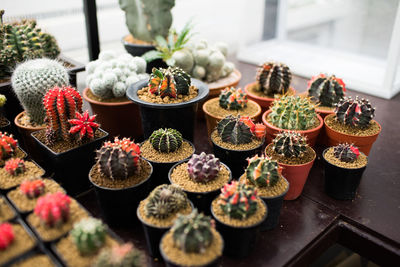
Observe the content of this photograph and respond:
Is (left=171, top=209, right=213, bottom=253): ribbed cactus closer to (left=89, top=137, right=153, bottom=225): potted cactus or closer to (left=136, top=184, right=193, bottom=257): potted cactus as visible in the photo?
(left=136, top=184, right=193, bottom=257): potted cactus

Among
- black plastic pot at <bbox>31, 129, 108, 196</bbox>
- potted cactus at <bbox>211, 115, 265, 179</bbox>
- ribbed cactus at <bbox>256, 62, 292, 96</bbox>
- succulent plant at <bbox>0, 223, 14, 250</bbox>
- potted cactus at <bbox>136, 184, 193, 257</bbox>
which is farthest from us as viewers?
ribbed cactus at <bbox>256, 62, 292, 96</bbox>

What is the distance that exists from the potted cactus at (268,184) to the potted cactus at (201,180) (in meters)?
0.11

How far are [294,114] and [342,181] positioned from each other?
15.6 inches

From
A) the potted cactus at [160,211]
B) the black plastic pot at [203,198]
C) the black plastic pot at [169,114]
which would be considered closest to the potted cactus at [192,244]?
the potted cactus at [160,211]

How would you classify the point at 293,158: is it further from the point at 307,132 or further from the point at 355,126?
the point at 355,126

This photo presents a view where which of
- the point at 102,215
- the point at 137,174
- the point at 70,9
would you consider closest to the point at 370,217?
the point at 137,174

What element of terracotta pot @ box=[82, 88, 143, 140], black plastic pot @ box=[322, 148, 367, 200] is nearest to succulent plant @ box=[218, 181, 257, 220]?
black plastic pot @ box=[322, 148, 367, 200]

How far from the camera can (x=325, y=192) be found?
170 cm

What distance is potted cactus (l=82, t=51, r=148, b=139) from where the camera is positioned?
1.94 m

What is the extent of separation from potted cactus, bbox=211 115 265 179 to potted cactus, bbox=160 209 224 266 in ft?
1.89

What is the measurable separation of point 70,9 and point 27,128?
1.30m

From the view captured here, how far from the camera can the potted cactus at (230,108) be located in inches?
78.7

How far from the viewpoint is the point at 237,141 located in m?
1.68

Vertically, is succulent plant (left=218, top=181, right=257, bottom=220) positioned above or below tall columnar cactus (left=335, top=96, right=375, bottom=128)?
below
